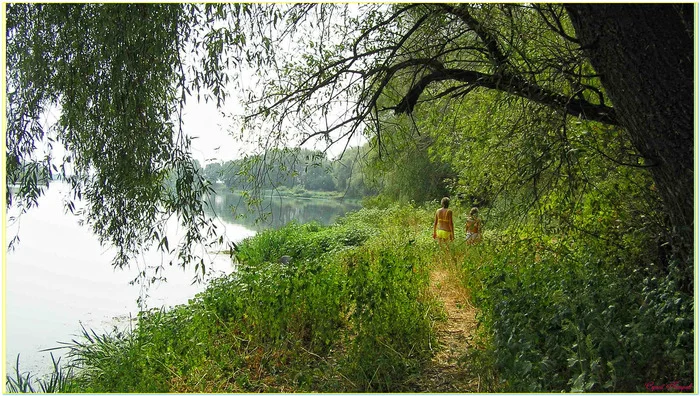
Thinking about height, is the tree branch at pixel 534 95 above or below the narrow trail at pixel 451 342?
above

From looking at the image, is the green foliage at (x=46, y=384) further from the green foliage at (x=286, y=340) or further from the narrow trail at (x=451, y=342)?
the narrow trail at (x=451, y=342)

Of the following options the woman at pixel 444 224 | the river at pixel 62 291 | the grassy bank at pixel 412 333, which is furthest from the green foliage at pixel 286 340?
the woman at pixel 444 224

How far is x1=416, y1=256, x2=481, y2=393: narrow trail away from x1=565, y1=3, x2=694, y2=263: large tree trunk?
4.84ft

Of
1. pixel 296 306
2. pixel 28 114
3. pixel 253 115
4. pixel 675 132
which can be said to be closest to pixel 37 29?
pixel 28 114

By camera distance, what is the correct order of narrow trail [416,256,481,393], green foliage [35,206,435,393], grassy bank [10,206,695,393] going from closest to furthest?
grassy bank [10,206,695,393]
narrow trail [416,256,481,393]
green foliage [35,206,435,393]

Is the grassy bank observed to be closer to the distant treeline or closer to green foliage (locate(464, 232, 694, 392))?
green foliage (locate(464, 232, 694, 392))

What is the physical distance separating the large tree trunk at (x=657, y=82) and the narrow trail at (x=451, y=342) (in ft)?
4.84

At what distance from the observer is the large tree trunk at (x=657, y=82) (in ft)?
9.57

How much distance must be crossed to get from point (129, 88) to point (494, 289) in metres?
2.63

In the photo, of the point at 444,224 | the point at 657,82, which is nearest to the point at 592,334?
the point at 657,82

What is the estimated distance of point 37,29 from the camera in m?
3.03

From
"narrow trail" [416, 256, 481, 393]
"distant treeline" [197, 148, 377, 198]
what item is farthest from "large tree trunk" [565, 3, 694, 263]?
"distant treeline" [197, 148, 377, 198]

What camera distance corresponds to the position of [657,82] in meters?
2.95

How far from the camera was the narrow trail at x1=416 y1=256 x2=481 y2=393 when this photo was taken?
3502mm
